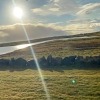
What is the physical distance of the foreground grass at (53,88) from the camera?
3391 cm

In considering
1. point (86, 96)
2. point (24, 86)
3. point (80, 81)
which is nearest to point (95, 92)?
point (86, 96)

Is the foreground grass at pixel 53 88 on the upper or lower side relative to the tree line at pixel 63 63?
lower

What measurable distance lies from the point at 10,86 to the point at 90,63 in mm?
22862

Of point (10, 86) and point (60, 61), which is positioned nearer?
point (10, 86)

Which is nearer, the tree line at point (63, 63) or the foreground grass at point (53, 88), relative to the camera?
the foreground grass at point (53, 88)

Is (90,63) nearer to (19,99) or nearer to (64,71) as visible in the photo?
(64,71)

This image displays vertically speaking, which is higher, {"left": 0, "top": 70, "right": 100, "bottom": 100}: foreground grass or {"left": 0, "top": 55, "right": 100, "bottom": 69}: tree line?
{"left": 0, "top": 55, "right": 100, "bottom": 69}: tree line

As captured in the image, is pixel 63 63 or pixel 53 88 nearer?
pixel 53 88

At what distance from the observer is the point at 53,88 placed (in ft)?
125

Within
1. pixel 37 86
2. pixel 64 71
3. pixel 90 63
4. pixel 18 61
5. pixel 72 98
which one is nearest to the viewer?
pixel 72 98

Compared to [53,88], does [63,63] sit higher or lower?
higher

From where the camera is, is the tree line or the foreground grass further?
the tree line

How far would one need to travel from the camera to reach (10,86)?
41.2 metres

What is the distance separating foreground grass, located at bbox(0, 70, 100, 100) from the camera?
111 ft
